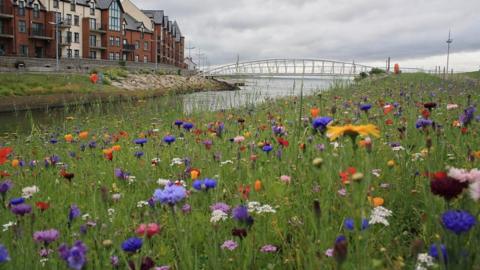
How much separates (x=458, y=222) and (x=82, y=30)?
55157 mm

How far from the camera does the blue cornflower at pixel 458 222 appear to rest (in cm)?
93

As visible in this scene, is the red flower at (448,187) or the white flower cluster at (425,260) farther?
the white flower cluster at (425,260)

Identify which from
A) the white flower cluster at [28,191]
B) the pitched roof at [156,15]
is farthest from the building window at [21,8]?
the white flower cluster at [28,191]

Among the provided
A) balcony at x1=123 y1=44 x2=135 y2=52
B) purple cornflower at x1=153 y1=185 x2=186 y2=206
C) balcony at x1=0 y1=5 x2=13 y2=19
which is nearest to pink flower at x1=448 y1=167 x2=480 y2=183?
purple cornflower at x1=153 y1=185 x2=186 y2=206

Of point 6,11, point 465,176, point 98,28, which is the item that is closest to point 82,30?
point 98,28

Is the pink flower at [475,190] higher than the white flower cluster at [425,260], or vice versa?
the pink flower at [475,190]

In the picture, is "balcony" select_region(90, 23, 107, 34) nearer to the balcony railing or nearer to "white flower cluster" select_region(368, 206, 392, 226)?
the balcony railing

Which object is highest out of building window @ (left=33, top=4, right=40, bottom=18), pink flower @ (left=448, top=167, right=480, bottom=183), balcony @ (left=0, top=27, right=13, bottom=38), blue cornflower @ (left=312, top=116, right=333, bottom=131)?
building window @ (left=33, top=4, right=40, bottom=18)

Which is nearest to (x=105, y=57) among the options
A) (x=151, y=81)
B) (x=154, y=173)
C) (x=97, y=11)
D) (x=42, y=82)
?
(x=97, y=11)

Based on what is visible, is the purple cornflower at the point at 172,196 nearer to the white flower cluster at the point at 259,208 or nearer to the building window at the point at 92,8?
the white flower cluster at the point at 259,208

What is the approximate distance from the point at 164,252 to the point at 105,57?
182 ft

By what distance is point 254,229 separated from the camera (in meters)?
1.95

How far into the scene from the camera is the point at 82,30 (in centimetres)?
5094

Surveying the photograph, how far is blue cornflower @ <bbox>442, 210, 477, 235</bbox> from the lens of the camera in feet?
3.06
